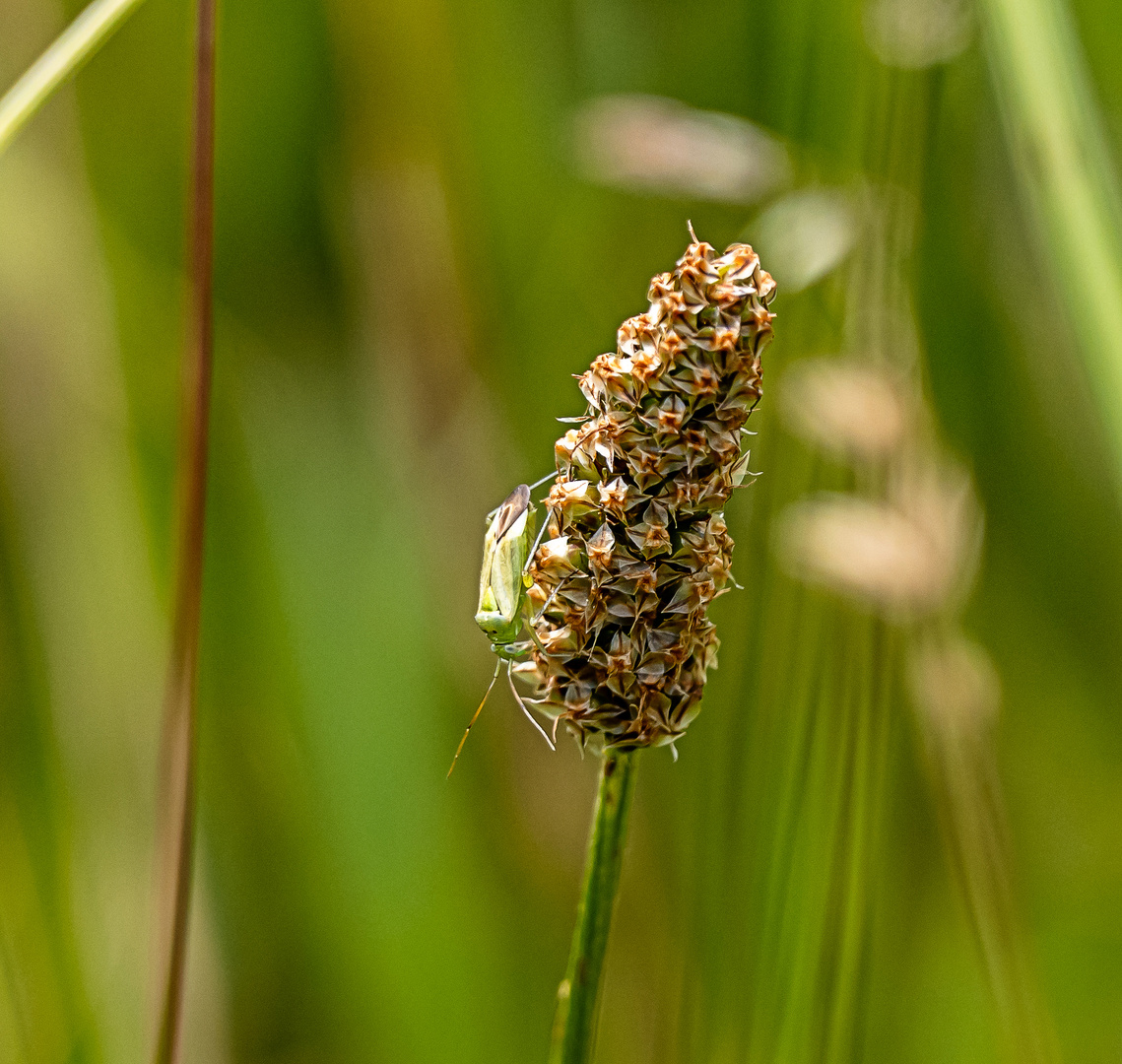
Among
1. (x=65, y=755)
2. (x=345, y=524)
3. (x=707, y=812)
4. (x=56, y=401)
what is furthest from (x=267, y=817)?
(x=707, y=812)

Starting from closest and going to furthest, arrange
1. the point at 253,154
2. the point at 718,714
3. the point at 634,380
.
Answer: the point at 634,380
the point at 718,714
the point at 253,154

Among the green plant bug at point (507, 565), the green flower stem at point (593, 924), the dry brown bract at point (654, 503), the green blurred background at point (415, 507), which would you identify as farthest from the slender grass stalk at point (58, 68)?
the green blurred background at point (415, 507)

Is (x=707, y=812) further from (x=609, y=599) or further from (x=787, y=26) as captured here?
(x=787, y=26)

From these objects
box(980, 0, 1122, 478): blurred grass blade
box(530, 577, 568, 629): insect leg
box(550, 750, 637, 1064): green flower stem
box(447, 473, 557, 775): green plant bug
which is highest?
box(980, 0, 1122, 478): blurred grass blade

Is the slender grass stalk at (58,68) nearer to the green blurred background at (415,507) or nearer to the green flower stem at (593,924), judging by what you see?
the green flower stem at (593,924)

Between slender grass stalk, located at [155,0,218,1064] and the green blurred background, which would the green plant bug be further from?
the green blurred background

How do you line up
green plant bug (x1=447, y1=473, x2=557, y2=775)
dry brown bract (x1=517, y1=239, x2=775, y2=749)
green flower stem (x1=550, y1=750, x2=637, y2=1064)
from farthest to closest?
1. green plant bug (x1=447, y1=473, x2=557, y2=775)
2. green flower stem (x1=550, y1=750, x2=637, y2=1064)
3. dry brown bract (x1=517, y1=239, x2=775, y2=749)

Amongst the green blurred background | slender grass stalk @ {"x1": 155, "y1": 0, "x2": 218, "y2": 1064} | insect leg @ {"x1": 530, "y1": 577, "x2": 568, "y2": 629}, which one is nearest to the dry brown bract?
insect leg @ {"x1": 530, "y1": 577, "x2": 568, "y2": 629}
